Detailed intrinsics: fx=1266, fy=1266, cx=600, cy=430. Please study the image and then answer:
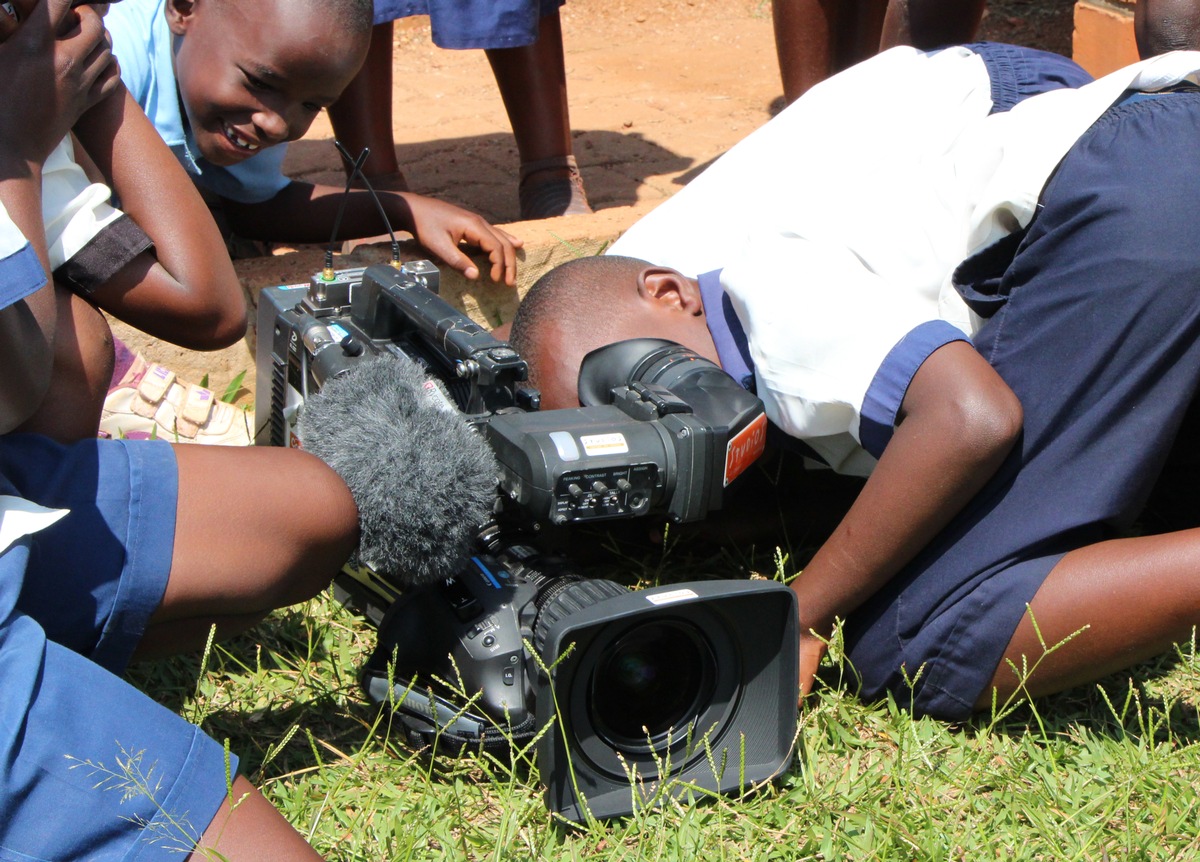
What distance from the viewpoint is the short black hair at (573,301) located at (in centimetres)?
209

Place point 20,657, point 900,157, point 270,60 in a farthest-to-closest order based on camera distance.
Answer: point 270,60, point 900,157, point 20,657

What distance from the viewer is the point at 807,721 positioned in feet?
5.93

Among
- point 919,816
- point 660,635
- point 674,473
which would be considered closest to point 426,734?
point 660,635

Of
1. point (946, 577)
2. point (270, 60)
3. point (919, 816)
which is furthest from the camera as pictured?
point (270, 60)

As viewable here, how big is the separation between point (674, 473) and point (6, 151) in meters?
0.91

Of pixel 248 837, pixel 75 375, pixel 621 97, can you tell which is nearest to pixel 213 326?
pixel 75 375

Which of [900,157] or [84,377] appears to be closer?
[84,377]

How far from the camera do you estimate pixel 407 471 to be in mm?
1540

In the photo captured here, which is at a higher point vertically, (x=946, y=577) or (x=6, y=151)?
(x=6, y=151)

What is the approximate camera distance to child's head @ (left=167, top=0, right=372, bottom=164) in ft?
7.43

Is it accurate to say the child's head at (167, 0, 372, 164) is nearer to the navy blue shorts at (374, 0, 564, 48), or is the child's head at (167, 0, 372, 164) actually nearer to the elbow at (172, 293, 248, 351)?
the elbow at (172, 293, 248, 351)

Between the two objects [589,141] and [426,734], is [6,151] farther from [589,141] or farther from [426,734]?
[589,141]

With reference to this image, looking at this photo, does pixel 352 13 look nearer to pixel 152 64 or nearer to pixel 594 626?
pixel 152 64

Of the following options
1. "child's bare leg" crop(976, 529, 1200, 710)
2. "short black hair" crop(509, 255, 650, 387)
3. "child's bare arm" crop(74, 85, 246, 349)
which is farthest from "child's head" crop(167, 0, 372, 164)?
"child's bare leg" crop(976, 529, 1200, 710)
